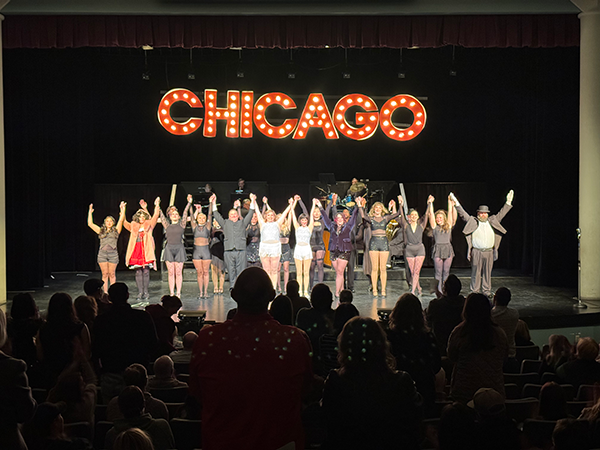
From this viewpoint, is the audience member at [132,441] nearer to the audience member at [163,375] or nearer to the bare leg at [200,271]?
the audience member at [163,375]

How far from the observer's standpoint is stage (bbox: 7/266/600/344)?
356 inches

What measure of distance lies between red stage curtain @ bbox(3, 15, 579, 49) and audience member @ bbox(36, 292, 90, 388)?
22.6 ft

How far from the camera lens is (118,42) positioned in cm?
1021

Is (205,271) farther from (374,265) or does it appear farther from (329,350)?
(329,350)

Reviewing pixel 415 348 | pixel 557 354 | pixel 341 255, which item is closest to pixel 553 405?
pixel 415 348

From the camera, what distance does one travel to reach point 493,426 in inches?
121

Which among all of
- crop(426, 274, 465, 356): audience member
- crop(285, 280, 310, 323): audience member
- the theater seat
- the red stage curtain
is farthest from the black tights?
the theater seat

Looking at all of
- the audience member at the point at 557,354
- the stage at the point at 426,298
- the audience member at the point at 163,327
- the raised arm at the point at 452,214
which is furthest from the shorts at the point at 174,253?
the audience member at the point at 557,354

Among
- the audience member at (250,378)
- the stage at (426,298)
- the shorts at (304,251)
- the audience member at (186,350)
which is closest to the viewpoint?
the audience member at (250,378)

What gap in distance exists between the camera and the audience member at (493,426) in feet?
9.93

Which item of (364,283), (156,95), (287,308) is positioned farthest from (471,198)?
(287,308)

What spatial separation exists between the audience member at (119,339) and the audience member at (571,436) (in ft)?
8.23

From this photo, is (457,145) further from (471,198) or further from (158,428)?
(158,428)

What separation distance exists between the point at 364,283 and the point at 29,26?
7098 mm
